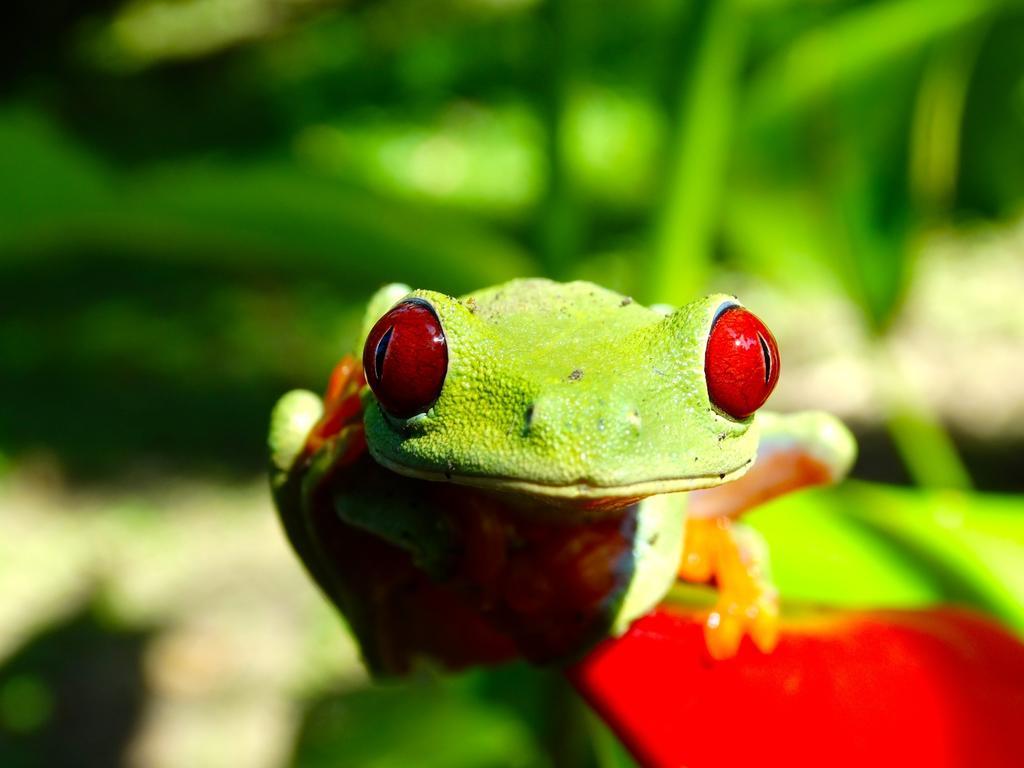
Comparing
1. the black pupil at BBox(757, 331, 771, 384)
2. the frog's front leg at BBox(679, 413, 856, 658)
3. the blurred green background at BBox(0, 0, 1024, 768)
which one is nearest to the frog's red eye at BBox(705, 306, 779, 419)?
the black pupil at BBox(757, 331, 771, 384)

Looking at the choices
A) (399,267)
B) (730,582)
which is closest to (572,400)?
(730,582)

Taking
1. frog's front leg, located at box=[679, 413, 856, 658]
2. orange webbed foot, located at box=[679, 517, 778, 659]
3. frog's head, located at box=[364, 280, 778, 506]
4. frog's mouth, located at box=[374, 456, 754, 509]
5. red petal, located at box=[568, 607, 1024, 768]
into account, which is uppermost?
frog's head, located at box=[364, 280, 778, 506]

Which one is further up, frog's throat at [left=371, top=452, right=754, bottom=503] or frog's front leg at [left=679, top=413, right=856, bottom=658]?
frog's throat at [left=371, top=452, right=754, bottom=503]

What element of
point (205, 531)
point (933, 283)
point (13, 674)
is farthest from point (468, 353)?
point (933, 283)

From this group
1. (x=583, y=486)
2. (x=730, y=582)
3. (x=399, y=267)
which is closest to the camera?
(x=583, y=486)

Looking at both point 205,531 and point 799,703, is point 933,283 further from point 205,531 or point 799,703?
point 799,703

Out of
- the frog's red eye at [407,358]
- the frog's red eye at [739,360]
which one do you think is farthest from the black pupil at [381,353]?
the frog's red eye at [739,360]

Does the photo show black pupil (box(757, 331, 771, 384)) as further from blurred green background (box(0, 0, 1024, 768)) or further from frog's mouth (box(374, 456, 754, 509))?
blurred green background (box(0, 0, 1024, 768))

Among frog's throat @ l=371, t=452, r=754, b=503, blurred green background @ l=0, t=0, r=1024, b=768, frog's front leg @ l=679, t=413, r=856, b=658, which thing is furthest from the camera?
blurred green background @ l=0, t=0, r=1024, b=768

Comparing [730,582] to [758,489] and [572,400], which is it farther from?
[572,400]
